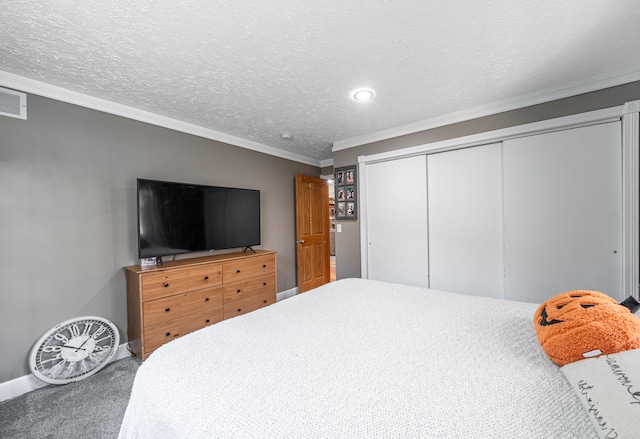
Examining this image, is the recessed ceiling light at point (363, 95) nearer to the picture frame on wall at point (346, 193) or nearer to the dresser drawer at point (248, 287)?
the picture frame on wall at point (346, 193)

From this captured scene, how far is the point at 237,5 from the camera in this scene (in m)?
1.29

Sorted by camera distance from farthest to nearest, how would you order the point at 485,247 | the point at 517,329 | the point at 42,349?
1. the point at 485,247
2. the point at 42,349
3. the point at 517,329

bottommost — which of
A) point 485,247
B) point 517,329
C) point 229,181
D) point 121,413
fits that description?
point 121,413

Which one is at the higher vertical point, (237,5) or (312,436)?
(237,5)

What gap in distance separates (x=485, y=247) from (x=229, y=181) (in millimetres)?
3119

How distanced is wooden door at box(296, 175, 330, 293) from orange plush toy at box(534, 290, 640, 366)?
3393 millimetres

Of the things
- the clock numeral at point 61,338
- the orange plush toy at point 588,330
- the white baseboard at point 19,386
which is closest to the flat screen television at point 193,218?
the clock numeral at point 61,338

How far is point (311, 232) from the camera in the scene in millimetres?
4387

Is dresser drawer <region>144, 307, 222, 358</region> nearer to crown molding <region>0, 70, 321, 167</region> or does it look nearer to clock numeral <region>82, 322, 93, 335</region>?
clock numeral <region>82, 322, 93, 335</region>

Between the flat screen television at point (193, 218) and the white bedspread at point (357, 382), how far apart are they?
5.38 ft

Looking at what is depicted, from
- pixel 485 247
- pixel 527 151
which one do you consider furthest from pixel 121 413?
pixel 527 151

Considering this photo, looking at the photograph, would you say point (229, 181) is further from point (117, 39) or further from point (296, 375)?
point (296, 375)

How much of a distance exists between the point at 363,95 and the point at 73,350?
3230mm

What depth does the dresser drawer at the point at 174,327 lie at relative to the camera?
2.24m
